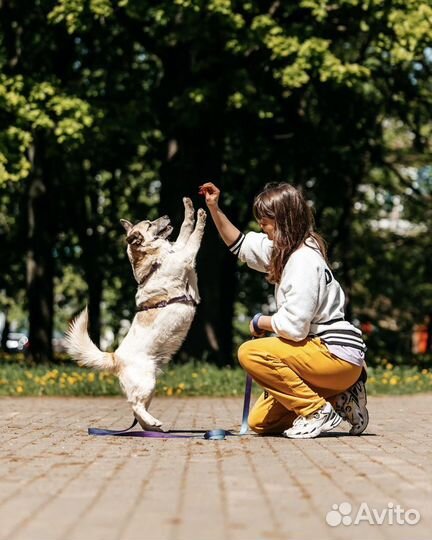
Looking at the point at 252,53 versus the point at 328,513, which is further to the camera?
the point at 252,53

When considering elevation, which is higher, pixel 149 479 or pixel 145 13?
pixel 145 13

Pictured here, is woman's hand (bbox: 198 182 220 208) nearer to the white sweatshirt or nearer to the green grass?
the white sweatshirt

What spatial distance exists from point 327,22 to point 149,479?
47.7 ft

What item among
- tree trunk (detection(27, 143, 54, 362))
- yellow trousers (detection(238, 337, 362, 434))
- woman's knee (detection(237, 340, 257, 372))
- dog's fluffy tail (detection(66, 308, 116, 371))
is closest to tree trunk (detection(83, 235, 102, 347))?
tree trunk (detection(27, 143, 54, 362))

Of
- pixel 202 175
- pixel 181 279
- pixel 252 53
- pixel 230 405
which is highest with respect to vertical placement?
pixel 252 53

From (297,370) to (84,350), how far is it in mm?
1650

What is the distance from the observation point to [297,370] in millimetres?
7902

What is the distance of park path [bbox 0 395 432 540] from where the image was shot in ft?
14.8

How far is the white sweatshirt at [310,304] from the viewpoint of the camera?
7.74 m

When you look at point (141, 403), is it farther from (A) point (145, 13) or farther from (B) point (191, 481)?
(A) point (145, 13)

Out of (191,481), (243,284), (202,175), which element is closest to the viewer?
(191,481)

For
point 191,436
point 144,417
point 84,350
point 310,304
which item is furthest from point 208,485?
point 84,350

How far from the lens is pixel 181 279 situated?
8.42 metres

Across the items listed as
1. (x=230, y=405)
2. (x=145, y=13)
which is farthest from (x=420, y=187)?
(x=230, y=405)
